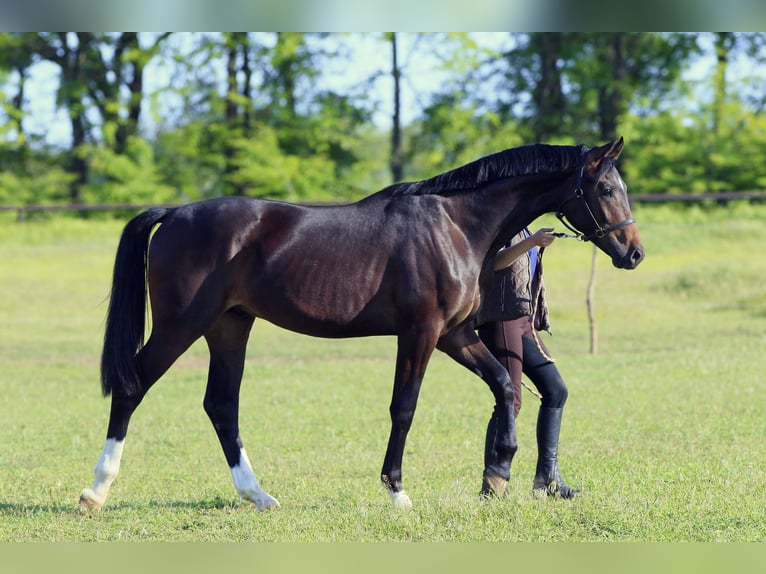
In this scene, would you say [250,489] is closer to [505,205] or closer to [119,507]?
[119,507]

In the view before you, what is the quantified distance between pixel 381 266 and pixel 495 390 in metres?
0.97

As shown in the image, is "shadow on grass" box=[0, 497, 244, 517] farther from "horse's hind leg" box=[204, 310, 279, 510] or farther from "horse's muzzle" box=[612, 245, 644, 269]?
"horse's muzzle" box=[612, 245, 644, 269]

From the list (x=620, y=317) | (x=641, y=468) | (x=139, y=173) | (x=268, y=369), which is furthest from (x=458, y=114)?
(x=641, y=468)

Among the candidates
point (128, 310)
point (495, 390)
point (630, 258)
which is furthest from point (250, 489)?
point (630, 258)

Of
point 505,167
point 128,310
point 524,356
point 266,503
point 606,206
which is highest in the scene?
point 505,167

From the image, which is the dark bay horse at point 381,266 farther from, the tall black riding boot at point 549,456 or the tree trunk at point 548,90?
the tree trunk at point 548,90

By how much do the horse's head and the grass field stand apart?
1.36 metres

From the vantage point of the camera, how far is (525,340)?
5629 mm

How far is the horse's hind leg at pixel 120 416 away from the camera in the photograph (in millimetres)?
5176

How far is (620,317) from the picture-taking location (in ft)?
56.7

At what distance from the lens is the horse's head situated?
5.20 m

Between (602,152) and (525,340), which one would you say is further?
(525,340)

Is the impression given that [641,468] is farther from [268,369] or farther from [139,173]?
[139,173]

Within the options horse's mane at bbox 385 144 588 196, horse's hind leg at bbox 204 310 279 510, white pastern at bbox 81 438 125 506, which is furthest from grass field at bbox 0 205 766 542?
horse's mane at bbox 385 144 588 196
